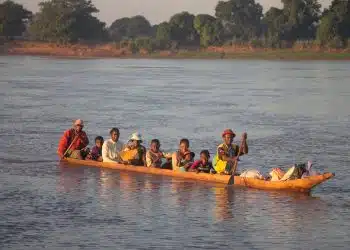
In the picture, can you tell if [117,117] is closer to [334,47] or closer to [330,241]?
[330,241]

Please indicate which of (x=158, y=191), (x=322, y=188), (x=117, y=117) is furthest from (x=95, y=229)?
(x=117, y=117)

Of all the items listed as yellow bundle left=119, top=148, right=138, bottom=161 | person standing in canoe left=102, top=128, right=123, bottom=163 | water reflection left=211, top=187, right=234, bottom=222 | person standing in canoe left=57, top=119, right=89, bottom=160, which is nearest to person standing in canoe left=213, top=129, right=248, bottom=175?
water reflection left=211, top=187, right=234, bottom=222

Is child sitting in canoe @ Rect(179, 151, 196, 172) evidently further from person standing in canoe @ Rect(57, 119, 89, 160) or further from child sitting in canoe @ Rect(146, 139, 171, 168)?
person standing in canoe @ Rect(57, 119, 89, 160)

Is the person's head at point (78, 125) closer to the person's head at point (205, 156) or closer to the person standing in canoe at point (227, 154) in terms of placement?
the person's head at point (205, 156)

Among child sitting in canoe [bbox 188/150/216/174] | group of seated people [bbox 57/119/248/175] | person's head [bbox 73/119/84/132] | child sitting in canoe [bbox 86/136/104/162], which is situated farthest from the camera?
person's head [bbox 73/119/84/132]

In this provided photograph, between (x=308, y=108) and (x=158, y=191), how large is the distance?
17.6 m

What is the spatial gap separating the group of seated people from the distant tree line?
59.9 metres

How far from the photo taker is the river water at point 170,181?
44.9 feet

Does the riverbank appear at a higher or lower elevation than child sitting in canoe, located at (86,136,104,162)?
lower

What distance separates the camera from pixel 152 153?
1831cm

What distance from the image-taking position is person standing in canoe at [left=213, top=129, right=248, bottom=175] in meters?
16.9

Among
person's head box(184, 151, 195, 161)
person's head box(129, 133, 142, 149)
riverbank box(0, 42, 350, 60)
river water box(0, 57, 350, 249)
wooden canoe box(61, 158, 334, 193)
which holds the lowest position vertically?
riverbank box(0, 42, 350, 60)

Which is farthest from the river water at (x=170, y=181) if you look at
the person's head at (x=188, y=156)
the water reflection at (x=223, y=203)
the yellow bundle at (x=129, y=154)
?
the person's head at (x=188, y=156)

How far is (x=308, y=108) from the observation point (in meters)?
33.7
